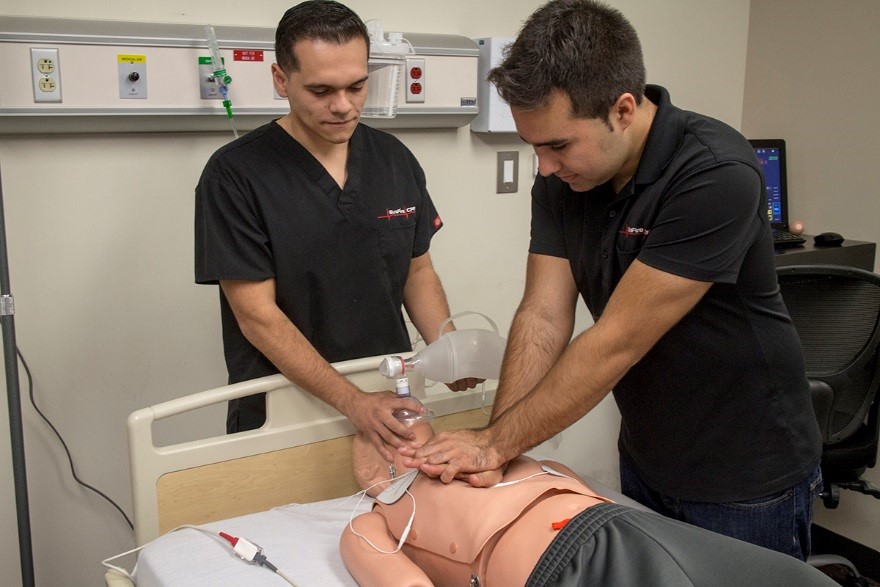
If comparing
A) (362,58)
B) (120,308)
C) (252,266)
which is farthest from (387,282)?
(120,308)

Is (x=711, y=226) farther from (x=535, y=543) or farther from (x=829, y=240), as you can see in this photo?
(x=829, y=240)

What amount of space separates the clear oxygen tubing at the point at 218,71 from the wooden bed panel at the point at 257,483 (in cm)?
91

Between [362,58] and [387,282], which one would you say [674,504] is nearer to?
[387,282]

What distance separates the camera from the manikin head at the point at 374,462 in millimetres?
1707

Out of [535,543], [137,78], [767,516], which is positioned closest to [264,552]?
[535,543]

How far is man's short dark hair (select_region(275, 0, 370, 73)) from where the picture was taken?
1824mm

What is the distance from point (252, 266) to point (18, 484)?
2.49 ft

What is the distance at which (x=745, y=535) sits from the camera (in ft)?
5.21

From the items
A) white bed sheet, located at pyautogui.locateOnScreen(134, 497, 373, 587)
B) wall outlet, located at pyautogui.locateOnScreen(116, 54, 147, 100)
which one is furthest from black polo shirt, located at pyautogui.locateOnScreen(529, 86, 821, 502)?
wall outlet, located at pyautogui.locateOnScreen(116, 54, 147, 100)

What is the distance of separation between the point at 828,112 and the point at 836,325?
3.58ft

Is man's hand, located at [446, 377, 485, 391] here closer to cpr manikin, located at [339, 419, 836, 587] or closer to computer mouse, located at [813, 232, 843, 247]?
cpr manikin, located at [339, 419, 836, 587]

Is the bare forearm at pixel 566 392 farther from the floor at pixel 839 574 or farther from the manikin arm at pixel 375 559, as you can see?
the floor at pixel 839 574

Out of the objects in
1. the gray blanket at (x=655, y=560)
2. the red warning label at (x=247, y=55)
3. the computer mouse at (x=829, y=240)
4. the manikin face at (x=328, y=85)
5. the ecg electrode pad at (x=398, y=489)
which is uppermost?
the red warning label at (x=247, y=55)

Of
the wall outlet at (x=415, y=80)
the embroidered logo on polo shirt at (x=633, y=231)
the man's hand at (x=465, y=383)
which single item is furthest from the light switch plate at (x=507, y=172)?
the embroidered logo on polo shirt at (x=633, y=231)
